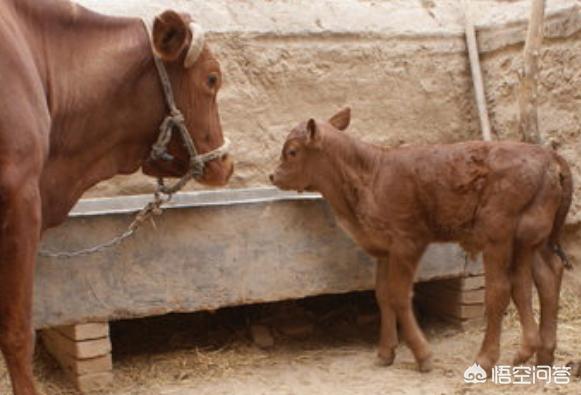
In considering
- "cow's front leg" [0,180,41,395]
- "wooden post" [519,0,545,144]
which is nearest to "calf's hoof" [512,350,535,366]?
"wooden post" [519,0,545,144]

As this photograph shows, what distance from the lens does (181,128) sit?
11.2 ft

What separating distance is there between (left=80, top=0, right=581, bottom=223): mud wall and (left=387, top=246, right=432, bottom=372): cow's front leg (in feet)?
5.47

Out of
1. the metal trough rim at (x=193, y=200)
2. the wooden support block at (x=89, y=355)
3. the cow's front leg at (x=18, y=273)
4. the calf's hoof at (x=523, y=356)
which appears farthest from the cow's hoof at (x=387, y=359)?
the cow's front leg at (x=18, y=273)

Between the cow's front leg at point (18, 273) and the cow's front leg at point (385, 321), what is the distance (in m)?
2.47

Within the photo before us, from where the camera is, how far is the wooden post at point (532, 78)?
5172 millimetres

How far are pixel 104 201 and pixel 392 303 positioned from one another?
183 cm

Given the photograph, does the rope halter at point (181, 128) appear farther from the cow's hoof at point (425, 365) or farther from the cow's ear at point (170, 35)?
the cow's hoof at point (425, 365)

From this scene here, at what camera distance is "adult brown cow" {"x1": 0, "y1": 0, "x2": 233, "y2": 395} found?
259 centimetres

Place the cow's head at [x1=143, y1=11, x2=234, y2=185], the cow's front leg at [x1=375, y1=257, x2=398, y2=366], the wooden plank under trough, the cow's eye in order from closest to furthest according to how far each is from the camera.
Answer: the cow's head at [x1=143, y1=11, x2=234, y2=185]
the cow's eye
the wooden plank under trough
the cow's front leg at [x1=375, y1=257, x2=398, y2=366]

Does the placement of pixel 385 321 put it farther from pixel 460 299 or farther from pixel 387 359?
pixel 460 299

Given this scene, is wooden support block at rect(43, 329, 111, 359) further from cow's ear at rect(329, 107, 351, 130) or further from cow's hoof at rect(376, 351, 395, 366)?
cow's ear at rect(329, 107, 351, 130)

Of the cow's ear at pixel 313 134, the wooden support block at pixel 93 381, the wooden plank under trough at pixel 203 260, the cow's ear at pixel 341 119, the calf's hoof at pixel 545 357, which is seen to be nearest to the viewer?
the wooden plank under trough at pixel 203 260

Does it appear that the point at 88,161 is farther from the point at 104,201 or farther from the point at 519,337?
the point at 519,337

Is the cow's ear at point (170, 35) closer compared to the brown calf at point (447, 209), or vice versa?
the cow's ear at point (170, 35)
